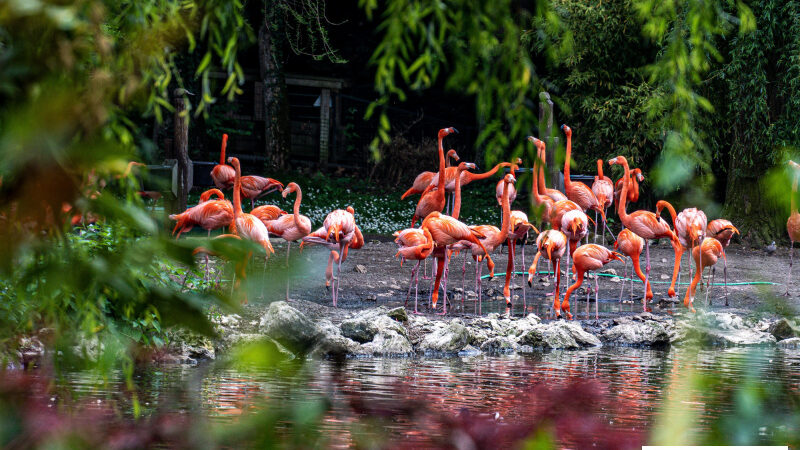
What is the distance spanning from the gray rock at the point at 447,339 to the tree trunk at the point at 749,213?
863 cm

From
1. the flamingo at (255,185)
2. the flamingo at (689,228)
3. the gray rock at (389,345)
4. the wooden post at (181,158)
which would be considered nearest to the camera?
the gray rock at (389,345)

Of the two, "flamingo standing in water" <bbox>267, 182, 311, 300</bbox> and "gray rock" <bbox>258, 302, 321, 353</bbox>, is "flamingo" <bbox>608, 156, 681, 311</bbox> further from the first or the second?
"gray rock" <bbox>258, 302, 321, 353</bbox>

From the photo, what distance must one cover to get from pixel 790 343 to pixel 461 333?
2.72m

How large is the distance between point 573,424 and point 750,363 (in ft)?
17.1

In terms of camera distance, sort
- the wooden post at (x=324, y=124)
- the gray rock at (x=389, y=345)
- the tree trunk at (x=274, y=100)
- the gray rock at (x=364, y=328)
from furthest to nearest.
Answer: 1. the wooden post at (x=324, y=124)
2. the tree trunk at (x=274, y=100)
3. the gray rock at (x=364, y=328)
4. the gray rock at (x=389, y=345)

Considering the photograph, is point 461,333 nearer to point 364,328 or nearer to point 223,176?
point 364,328

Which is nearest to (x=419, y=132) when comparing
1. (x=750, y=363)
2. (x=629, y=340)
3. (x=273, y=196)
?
(x=273, y=196)

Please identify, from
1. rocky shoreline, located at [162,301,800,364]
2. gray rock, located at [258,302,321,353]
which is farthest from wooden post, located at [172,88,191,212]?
gray rock, located at [258,302,321,353]

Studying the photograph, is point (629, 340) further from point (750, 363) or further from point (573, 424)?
point (573, 424)

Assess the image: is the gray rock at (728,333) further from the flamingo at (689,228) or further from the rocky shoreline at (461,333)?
the flamingo at (689,228)

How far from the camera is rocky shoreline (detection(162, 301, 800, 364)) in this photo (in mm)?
5621

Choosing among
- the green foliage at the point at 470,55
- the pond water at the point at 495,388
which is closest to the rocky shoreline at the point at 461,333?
the pond water at the point at 495,388

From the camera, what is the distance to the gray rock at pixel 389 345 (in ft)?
19.2

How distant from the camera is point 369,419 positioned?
824mm
